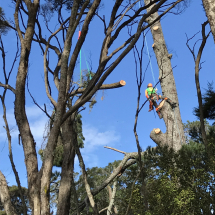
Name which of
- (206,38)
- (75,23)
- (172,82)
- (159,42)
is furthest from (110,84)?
(159,42)

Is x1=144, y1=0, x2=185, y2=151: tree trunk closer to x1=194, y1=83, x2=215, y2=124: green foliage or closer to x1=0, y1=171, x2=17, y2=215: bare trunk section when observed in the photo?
x1=194, y1=83, x2=215, y2=124: green foliage

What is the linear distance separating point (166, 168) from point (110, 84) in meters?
1.63

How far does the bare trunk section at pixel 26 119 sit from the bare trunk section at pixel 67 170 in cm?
42

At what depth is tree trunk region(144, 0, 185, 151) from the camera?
531cm

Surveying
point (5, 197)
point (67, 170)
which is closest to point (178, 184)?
point (67, 170)

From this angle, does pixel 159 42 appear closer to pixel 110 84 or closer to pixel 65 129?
pixel 110 84

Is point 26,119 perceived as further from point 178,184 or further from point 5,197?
point 178,184

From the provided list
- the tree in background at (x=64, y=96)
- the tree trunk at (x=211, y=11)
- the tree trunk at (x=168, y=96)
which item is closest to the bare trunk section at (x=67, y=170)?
the tree in background at (x=64, y=96)

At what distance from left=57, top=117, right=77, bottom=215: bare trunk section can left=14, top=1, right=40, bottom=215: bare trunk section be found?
42 centimetres

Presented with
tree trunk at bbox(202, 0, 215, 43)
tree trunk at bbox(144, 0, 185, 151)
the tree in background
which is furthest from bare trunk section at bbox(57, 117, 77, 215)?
tree trunk at bbox(202, 0, 215, 43)

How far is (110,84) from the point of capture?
391 cm

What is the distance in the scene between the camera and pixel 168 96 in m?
5.82

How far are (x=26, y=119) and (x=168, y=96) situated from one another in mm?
3435

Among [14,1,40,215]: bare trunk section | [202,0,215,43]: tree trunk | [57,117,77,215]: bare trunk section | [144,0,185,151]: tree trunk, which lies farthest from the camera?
[144,0,185,151]: tree trunk
